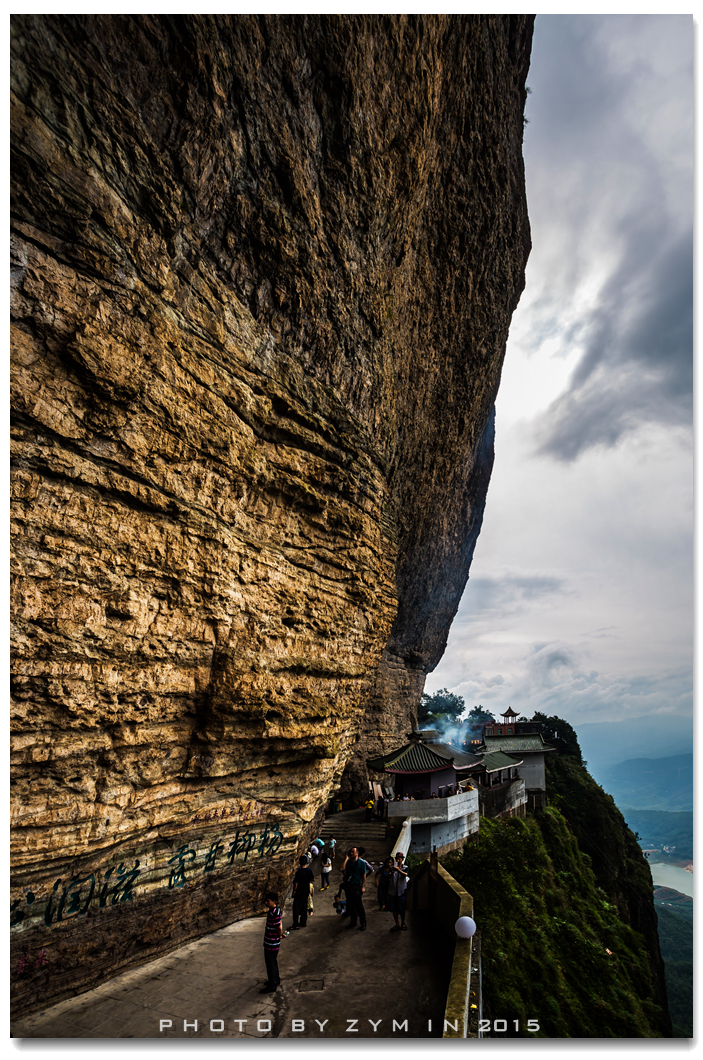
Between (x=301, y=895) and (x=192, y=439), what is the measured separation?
8293mm

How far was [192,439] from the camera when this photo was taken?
691cm

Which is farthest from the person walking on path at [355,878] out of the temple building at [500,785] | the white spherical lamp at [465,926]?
the temple building at [500,785]

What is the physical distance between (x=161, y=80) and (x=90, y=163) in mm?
1972

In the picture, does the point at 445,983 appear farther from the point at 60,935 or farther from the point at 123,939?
the point at 60,935

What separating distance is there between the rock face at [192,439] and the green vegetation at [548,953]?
6.64m

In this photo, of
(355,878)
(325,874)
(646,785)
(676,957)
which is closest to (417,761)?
(325,874)

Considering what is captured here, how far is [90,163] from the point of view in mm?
5574

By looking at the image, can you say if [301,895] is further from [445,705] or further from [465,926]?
[445,705]

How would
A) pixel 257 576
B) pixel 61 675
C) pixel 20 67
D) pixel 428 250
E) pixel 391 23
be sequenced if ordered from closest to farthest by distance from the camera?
pixel 20 67, pixel 61 675, pixel 257 576, pixel 391 23, pixel 428 250

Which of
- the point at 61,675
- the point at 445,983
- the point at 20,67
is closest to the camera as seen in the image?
the point at 20,67

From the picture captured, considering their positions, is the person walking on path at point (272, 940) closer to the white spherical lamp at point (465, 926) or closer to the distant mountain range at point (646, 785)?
the white spherical lamp at point (465, 926)

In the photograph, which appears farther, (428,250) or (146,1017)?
(428,250)

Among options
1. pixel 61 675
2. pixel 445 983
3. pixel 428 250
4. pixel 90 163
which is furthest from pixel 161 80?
pixel 445 983

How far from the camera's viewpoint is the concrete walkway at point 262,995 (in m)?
5.41
